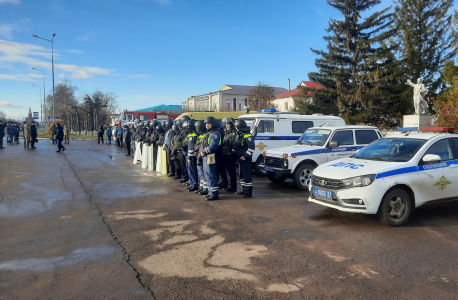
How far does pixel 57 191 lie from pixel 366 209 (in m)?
7.76

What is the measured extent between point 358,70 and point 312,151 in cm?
2412

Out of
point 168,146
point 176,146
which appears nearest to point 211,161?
point 176,146

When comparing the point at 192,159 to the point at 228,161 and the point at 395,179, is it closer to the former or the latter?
the point at 228,161

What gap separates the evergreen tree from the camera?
97.3 ft

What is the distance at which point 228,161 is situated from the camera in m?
9.46

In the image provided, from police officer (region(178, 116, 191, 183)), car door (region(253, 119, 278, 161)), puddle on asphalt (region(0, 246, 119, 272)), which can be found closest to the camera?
puddle on asphalt (region(0, 246, 119, 272))

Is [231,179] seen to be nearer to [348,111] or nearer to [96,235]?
[96,235]

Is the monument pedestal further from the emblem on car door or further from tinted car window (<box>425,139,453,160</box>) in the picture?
the emblem on car door

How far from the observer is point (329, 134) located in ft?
33.6

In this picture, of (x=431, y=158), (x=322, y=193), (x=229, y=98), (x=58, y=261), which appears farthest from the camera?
(x=229, y=98)

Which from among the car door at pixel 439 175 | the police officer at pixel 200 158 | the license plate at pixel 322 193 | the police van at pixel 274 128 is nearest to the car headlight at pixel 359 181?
the license plate at pixel 322 193

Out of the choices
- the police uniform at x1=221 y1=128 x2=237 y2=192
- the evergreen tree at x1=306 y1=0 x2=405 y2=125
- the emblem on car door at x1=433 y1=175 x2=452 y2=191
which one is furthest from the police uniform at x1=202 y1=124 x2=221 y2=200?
the evergreen tree at x1=306 y1=0 x2=405 y2=125

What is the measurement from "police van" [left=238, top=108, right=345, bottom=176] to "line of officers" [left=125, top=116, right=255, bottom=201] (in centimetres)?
226

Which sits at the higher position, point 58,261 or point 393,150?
point 393,150
